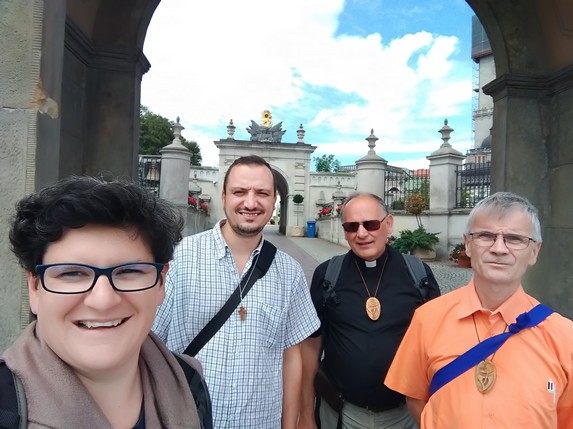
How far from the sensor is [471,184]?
13969 millimetres

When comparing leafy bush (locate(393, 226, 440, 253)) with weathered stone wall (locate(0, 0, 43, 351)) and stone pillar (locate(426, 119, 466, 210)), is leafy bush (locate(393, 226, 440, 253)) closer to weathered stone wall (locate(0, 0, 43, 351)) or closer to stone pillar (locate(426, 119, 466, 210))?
stone pillar (locate(426, 119, 466, 210))

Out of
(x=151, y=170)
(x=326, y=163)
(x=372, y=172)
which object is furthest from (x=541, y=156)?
(x=326, y=163)

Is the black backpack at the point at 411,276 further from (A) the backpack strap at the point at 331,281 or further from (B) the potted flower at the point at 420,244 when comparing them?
(B) the potted flower at the point at 420,244

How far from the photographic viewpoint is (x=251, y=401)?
6.39ft

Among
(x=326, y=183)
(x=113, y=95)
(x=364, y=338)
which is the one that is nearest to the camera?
(x=364, y=338)

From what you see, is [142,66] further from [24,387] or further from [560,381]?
[560,381]

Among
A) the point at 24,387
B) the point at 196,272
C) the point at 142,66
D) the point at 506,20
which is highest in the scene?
the point at 506,20

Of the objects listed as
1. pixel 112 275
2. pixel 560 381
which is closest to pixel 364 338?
pixel 560 381

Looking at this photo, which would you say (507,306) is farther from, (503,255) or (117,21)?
(117,21)

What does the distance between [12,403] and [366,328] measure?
1841 millimetres

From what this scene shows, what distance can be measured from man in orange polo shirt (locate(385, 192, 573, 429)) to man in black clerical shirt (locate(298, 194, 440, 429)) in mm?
387

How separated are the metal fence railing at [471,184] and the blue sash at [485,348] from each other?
13152 mm

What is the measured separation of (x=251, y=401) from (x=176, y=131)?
15028mm

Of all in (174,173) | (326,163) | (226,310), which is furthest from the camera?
(326,163)
